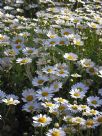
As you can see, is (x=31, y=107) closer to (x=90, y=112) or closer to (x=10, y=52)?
(x=90, y=112)

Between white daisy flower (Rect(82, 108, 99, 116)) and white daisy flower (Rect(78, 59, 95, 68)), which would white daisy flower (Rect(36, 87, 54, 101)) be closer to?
white daisy flower (Rect(82, 108, 99, 116))

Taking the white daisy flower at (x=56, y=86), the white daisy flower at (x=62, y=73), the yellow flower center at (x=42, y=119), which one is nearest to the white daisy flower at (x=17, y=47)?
the white daisy flower at (x=62, y=73)

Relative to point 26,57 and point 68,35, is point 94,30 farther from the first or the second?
point 26,57

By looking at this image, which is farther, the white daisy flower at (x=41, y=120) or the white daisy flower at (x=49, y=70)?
the white daisy flower at (x=49, y=70)

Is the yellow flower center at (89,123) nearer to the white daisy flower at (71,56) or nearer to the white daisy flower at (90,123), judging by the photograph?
the white daisy flower at (90,123)

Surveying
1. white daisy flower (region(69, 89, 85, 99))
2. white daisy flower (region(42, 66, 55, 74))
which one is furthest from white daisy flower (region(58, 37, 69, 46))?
white daisy flower (region(69, 89, 85, 99))

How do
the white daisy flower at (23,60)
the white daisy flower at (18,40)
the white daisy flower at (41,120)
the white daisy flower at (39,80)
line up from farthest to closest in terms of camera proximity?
the white daisy flower at (18,40) < the white daisy flower at (23,60) < the white daisy flower at (39,80) < the white daisy flower at (41,120)

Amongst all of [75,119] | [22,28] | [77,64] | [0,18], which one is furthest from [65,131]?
[0,18]

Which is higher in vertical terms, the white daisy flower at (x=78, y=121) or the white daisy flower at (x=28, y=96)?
the white daisy flower at (x=28, y=96)

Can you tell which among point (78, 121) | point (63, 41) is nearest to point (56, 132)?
point (78, 121)
